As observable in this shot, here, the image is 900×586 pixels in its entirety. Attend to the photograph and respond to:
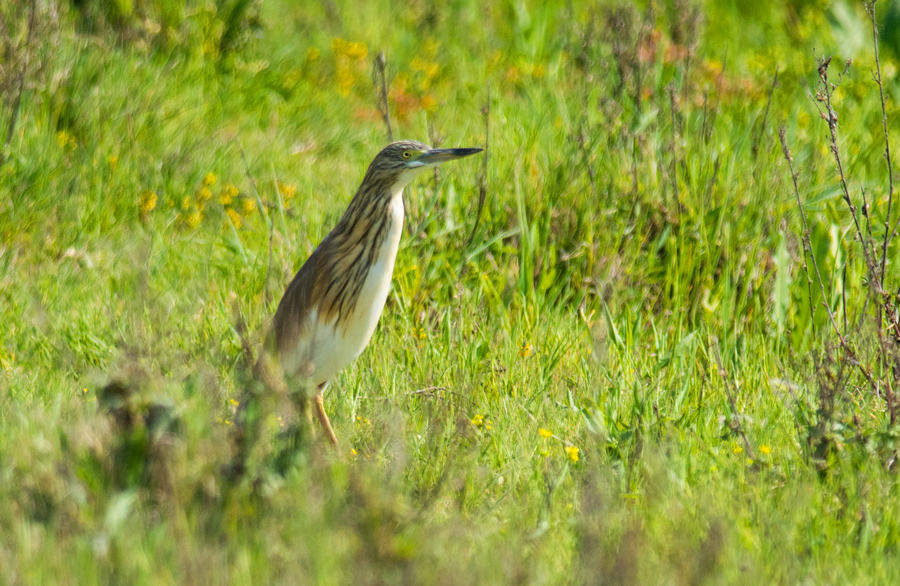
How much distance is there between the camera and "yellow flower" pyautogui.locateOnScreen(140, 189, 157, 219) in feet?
19.3

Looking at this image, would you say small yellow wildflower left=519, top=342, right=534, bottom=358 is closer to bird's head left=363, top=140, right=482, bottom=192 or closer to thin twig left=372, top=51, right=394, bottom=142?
bird's head left=363, top=140, right=482, bottom=192

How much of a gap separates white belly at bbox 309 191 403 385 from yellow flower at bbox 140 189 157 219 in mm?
2304

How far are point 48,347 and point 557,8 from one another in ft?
19.1

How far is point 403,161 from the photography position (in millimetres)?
4090

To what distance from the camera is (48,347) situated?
4.52 metres

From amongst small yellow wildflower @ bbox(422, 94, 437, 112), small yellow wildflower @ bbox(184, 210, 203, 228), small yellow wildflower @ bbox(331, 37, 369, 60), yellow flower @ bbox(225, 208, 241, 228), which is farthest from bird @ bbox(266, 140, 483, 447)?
small yellow wildflower @ bbox(331, 37, 369, 60)

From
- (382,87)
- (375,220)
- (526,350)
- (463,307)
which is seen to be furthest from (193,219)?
(526,350)

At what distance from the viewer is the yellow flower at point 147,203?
589cm

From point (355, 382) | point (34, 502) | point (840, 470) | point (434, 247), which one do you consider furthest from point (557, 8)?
point (34, 502)

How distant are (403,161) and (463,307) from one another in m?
0.93

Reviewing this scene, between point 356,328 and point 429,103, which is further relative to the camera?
point 429,103

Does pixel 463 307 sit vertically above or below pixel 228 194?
below

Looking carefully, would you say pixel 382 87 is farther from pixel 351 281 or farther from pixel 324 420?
pixel 324 420

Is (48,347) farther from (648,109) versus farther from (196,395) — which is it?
(648,109)
